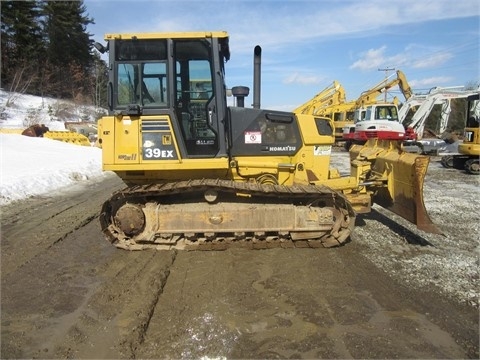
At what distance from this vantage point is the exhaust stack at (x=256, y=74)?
5965 mm

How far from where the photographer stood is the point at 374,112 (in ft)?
75.5

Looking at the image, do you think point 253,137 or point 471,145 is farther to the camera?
point 471,145

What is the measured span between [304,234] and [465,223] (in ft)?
11.2

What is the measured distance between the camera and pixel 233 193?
5395mm

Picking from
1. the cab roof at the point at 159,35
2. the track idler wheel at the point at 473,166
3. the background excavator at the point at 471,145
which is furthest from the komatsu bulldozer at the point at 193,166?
the background excavator at the point at 471,145

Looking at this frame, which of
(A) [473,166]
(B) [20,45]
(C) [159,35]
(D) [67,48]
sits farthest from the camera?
(D) [67,48]

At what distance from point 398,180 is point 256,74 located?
104 inches

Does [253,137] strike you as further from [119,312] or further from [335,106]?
[335,106]

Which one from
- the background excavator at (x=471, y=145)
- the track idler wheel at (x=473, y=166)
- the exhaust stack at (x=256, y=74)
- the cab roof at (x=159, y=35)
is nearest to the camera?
the cab roof at (x=159, y=35)

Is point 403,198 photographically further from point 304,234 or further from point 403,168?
point 304,234

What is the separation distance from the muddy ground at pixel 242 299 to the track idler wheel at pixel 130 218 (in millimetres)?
354

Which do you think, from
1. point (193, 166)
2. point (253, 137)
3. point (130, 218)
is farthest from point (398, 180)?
point (130, 218)

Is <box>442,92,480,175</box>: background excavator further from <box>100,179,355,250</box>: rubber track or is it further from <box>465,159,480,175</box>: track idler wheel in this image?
<box>100,179,355,250</box>: rubber track

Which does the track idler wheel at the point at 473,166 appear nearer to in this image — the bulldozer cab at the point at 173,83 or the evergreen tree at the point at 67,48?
the bulldozer cab at the point at 173,83
